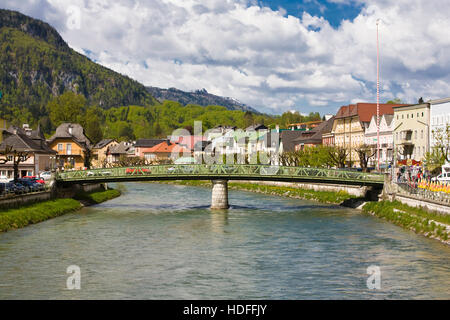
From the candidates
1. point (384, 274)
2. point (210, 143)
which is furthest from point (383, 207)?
point (210, 143)

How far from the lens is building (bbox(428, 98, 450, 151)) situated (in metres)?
78.1

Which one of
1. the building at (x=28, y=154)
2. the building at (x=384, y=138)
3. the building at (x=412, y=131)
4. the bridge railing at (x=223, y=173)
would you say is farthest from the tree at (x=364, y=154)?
the building at (x=28, y=154)

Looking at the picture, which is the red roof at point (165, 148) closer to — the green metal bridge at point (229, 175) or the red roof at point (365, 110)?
the red roof at point (365, 110)

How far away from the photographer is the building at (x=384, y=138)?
95.4 meters

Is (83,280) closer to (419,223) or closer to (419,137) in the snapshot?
(419,223)

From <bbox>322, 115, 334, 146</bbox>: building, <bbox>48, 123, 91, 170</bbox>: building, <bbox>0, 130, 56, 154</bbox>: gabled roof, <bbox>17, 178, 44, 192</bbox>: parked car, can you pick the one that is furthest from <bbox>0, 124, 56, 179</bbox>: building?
<bbox>322, 115, 334, 146</bbox>: building

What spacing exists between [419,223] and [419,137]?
42.2 metres

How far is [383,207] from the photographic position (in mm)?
58594

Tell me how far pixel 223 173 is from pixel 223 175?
1.40 ft

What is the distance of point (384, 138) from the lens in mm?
98188

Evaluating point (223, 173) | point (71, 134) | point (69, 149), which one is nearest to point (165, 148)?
point (71, 134)

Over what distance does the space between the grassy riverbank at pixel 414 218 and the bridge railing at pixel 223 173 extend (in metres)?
3.83

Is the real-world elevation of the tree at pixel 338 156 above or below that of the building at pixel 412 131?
below
